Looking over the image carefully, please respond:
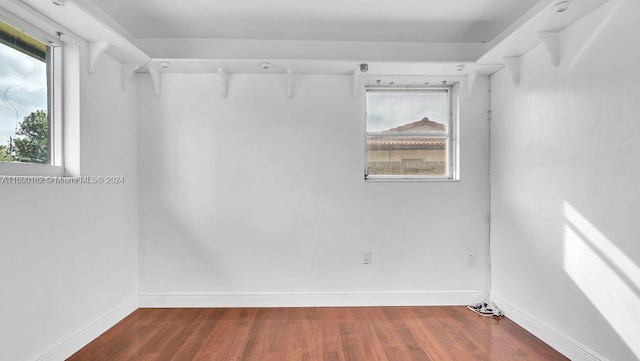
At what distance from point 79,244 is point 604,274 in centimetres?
343

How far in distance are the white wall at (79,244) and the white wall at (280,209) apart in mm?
232

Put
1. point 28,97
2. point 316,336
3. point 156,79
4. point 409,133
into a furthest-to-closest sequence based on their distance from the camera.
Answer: point 409,133, point 156,79, point 316,336, point 28,97

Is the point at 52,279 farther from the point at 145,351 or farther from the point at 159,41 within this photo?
the point at 159,41

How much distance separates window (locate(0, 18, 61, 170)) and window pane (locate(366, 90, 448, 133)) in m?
2.58

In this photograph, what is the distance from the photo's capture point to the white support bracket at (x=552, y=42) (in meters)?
2.34

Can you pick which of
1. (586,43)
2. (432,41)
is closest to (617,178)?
(586,43)

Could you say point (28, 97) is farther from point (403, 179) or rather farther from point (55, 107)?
point (403, 179)

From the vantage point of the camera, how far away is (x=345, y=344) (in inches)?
96.7

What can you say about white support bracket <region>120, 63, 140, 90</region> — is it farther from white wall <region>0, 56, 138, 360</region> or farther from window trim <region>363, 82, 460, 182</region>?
window trim <region>363, 82, 460, 182</region>

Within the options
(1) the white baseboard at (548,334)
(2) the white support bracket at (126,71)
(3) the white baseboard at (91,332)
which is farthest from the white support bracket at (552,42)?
(3) the white baseboard at (91,332)

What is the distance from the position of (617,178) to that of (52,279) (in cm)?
346

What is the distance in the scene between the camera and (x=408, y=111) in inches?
136

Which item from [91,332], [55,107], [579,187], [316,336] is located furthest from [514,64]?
[91,332]

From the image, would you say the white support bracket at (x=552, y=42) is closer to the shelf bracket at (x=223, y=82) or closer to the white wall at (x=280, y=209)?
the white wall at (x=280, y=209)
